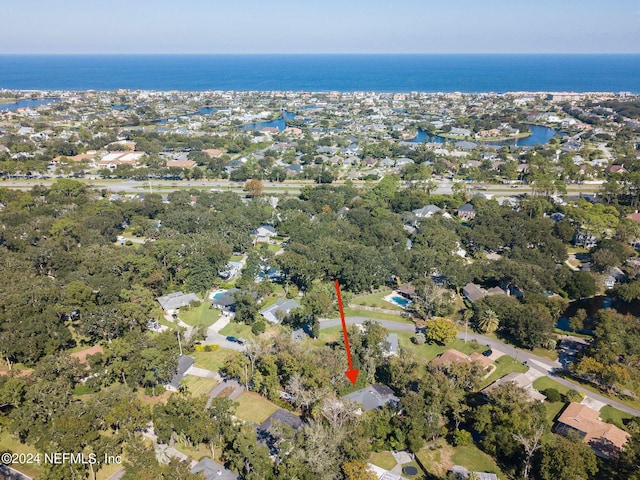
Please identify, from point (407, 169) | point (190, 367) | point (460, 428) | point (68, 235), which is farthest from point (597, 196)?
point (68, 235)

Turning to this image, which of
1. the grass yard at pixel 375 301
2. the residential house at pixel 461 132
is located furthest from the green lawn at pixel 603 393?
the residential house at pixel 461 132

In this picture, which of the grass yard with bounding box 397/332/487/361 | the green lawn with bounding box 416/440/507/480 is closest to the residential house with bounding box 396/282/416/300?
the grass yard with bounding box 397/332/487/361

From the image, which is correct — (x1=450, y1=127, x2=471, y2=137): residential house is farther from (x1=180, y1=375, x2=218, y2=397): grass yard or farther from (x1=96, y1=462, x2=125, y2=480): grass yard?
(x1=96, y1=462, x2=125, y2=480): grass yard

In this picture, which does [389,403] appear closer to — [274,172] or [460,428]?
[460,428]

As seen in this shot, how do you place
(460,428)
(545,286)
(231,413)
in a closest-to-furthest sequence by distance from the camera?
(231,413) → (460,428) → (545,286)

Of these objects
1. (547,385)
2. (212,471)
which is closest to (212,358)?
(212,471)

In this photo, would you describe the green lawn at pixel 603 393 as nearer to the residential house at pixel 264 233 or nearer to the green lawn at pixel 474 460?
the green lawn at pixel 474 460

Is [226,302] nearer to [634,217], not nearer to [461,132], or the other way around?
[634,217]
